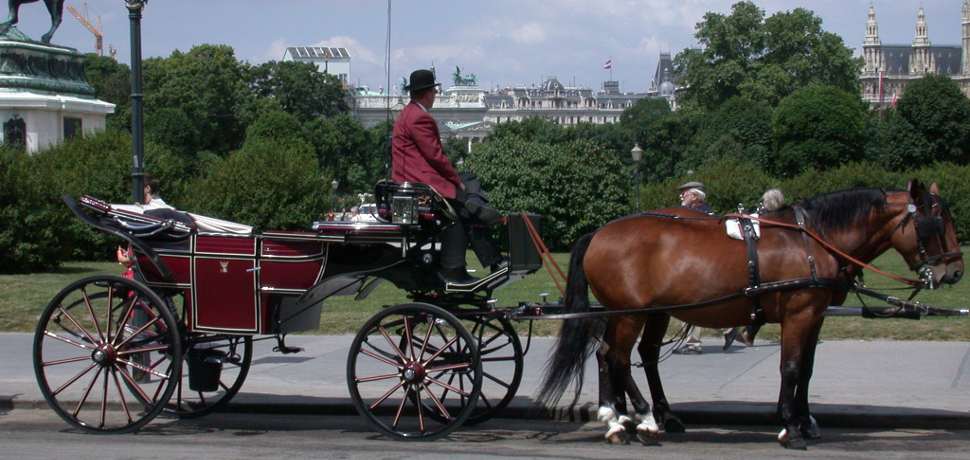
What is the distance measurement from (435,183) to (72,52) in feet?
108

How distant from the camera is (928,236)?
29.0 feet

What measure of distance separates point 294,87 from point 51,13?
244 feet

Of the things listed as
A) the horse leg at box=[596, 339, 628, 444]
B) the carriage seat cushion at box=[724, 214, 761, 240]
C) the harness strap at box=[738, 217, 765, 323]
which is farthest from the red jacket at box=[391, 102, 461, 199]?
the harness strap at box=[738, 217, 765, 323]

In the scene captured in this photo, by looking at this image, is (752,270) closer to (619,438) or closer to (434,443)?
(619,438)

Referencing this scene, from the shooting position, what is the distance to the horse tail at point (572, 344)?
365 inches

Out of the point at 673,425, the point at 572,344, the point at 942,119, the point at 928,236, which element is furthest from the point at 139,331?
the point at 942,119

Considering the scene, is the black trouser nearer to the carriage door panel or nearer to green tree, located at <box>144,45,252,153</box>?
the carriage door panel

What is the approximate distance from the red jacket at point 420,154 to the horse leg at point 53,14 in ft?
103

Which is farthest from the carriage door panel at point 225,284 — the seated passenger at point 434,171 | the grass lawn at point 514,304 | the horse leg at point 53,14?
the horse leg at point 53,14

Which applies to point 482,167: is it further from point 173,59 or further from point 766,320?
point 173,59

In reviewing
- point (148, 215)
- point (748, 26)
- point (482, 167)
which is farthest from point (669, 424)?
point (748, 26)

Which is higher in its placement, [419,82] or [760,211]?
[419,82]

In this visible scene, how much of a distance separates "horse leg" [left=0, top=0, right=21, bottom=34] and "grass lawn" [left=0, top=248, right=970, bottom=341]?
11317 mm

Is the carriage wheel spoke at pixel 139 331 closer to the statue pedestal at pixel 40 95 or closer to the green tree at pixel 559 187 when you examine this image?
the statue pedestal at pixel 40 95
